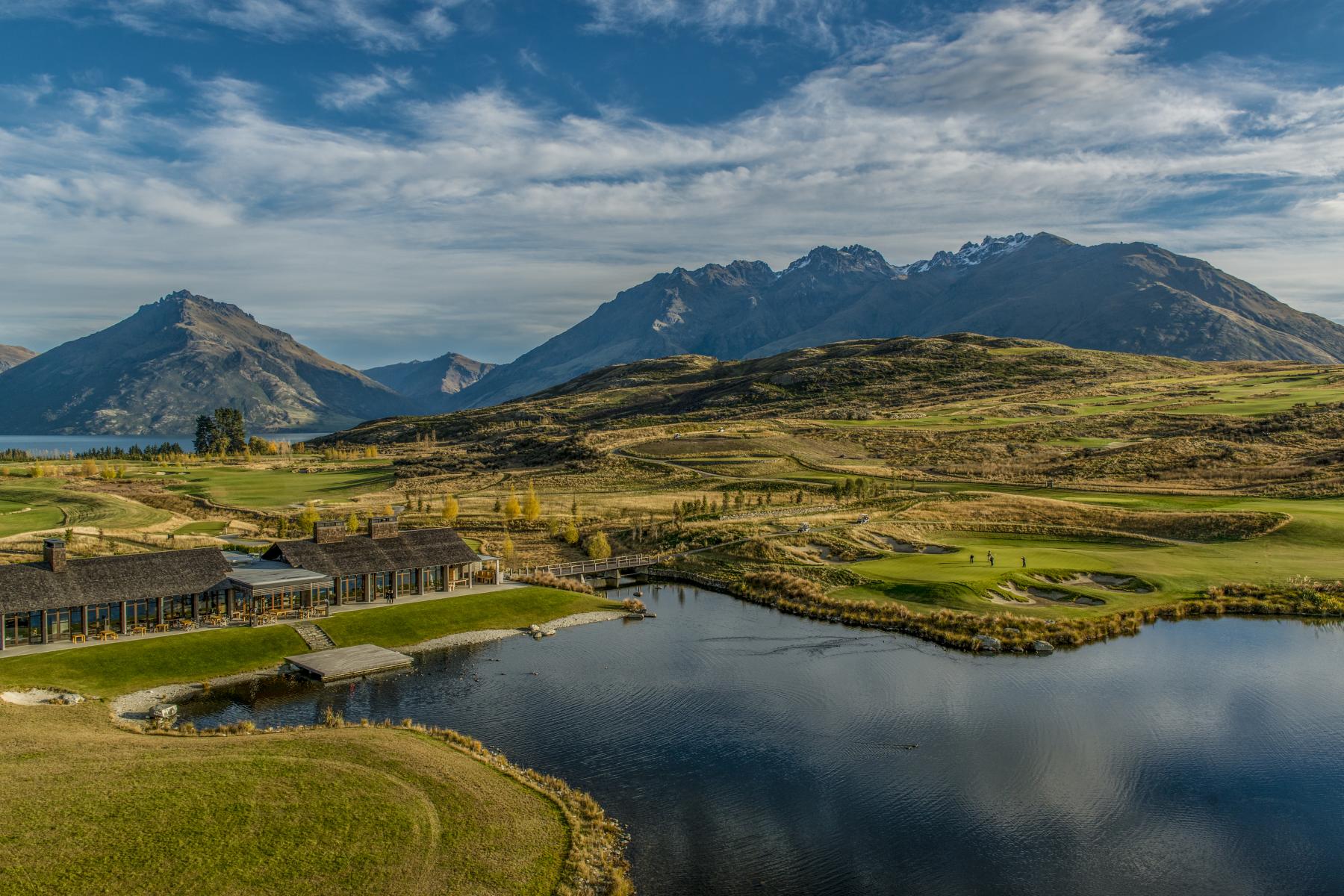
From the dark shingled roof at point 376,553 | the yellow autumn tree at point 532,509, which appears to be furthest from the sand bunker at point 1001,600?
the yellow autumn tree at point 532,509

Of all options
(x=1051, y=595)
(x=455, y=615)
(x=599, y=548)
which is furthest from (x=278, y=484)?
(x=1051, y=595)

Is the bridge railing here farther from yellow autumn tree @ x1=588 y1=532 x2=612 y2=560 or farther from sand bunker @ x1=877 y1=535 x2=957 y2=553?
sand bunker @ x1=877 y1=535 x2=957 y2=553

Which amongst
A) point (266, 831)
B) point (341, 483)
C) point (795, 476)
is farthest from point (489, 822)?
point (341, 483)

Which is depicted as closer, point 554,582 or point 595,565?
point 554,582

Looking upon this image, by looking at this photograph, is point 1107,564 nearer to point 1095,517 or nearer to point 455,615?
point 1095,517

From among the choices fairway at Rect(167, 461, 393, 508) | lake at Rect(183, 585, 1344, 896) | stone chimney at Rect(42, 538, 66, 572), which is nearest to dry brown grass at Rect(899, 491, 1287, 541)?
lake at Rect(183, 585, 1344, 896)

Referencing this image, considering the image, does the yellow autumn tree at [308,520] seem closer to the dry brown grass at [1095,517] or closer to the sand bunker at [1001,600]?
the dry brown grass at [1095,517]
